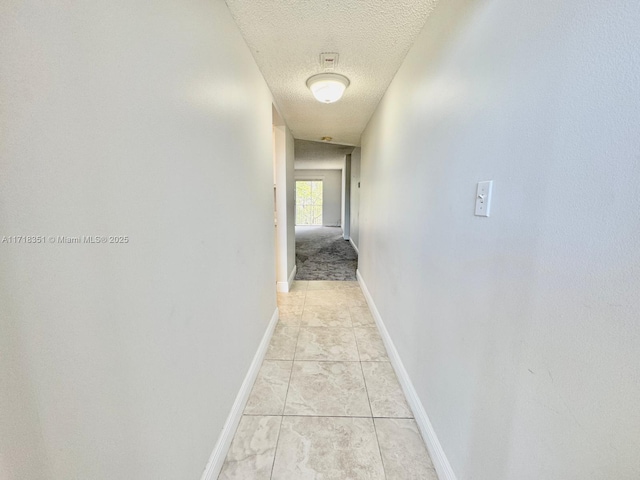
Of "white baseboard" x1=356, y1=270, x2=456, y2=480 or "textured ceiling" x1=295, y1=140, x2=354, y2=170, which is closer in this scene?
"white baseboard" x1=356, y1=270, x2=456, y2=480

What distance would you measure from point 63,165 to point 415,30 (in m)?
1.73

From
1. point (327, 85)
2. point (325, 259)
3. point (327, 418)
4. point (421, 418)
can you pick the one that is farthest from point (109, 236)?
point (325, 259)

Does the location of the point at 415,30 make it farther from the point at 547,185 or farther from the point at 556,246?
the point at 556,246

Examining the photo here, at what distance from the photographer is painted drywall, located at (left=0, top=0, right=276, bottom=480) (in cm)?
45

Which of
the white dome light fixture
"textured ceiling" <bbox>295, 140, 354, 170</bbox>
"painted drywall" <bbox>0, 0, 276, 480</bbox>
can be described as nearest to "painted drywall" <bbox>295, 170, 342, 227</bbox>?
"textured ceiling" <bbox>295, 140, 354, 170</bbox>

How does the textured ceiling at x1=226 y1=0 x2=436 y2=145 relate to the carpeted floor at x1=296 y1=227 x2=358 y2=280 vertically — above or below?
above

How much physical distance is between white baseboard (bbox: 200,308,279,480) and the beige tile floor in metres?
0.04

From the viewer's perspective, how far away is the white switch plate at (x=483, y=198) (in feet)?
2.81

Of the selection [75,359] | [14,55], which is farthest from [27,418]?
[14,55]

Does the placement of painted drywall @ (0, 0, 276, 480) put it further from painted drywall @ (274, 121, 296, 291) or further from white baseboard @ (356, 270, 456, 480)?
painted drywall @ (274, 121, 296, 291)

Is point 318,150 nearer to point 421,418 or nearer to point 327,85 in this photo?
point 327,85

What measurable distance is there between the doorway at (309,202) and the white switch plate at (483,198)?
980 centimetres

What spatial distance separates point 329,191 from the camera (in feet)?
34.4

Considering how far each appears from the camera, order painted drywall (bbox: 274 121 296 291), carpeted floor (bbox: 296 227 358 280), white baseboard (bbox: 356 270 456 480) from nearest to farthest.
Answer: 1. white baseboard (bbox: 356 270 456 480)
2. painted drywall (bbox: 274 121 296 291)
3. carpeted floor (bbox: 296 227 358 280)
